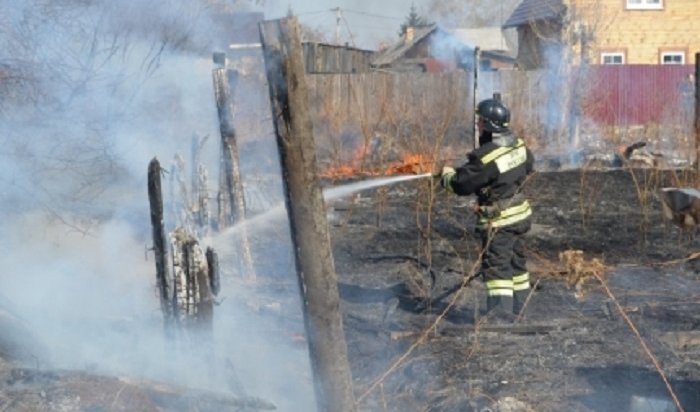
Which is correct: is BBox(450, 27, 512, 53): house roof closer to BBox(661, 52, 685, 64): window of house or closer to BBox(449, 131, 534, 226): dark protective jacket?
BBox(661, 52, 685, 64): window of house

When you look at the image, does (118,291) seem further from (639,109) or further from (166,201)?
(639,109)

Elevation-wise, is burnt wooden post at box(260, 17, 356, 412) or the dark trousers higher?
burnt wooden post at box(260, 17, 356, 412)

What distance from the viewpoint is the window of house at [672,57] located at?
28984 mm

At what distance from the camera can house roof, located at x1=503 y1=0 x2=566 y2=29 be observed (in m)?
27.2

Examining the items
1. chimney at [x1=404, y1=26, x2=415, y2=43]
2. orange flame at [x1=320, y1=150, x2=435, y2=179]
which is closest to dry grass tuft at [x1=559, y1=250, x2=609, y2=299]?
orange flame at [x1=320, y1=150, x2=435, y2=179]

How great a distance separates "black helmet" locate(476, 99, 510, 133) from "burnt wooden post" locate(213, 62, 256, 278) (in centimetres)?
253

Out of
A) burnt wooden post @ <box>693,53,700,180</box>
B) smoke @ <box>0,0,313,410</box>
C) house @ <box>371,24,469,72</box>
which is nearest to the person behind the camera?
smoke @ <box>0,0,313,410</box>

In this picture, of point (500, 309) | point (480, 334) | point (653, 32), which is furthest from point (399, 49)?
point (480, 334)

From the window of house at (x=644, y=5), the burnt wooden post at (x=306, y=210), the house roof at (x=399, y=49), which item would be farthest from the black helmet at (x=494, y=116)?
the house roof at (x=399, y=49)

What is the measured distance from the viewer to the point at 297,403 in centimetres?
Result: 529

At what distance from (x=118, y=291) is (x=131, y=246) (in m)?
1.53

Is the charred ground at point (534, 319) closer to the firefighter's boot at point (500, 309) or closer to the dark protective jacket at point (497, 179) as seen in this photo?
the firefighter's boot at point (500, 309)

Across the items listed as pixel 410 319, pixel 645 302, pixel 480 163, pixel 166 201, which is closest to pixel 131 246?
pixel 166 201

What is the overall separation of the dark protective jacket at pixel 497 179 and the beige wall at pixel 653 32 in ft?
75.1
